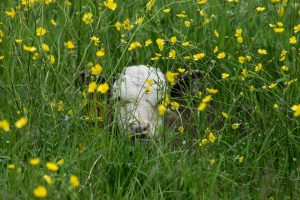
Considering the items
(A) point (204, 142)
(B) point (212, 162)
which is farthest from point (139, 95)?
(B) point (212, 162)

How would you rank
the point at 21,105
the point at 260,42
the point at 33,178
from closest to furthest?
A: the point at 33,178 → the point at 21,105 → the point at 260,42

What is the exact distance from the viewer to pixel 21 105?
3.96m

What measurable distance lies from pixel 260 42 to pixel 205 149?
155cm

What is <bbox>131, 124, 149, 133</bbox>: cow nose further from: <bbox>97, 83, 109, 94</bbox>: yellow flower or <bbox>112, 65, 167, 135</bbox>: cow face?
<bbox>97, 83, 109, 94</bbox>: yellow flower

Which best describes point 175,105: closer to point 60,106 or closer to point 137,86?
point 60,106

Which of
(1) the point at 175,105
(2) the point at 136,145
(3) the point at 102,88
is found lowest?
(2) the point at 136,145

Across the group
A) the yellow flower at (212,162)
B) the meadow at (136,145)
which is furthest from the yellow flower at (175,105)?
the yellow flower at (212,162)

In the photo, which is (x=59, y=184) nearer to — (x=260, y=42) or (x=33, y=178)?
(x=33, y=178)

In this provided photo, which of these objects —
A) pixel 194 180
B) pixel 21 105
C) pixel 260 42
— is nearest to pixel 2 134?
pixel 21 105

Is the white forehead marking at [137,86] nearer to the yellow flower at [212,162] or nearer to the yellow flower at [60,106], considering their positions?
the yellow flower at [60,106]

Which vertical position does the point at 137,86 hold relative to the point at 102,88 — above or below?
below

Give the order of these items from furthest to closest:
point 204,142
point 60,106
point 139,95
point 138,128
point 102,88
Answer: point 139,95 < point 138,128 < point 60,106 < point 204,142 < point 102,88

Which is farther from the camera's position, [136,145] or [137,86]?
[137,86]

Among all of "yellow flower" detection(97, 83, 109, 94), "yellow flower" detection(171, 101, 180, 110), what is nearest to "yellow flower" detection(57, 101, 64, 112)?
"yellow flower" detection(171, 101, 180, 110)
